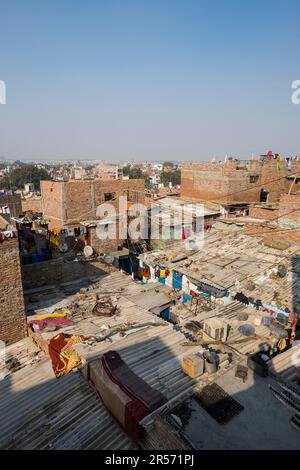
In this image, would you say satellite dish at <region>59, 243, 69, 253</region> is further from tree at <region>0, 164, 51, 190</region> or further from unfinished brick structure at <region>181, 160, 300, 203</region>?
tree at <region>0, 164, 51, 190</region>

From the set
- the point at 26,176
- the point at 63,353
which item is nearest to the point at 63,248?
the point at 63,353

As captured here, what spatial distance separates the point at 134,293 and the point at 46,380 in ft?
20.0

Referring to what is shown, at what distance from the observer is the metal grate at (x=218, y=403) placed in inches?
221

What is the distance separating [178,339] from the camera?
8.68 metres

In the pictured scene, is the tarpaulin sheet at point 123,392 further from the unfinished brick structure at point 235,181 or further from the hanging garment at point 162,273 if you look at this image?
the unfinished brick structure at point 235,181

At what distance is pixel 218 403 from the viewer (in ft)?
19.4

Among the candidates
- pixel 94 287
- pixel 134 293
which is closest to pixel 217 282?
pixel 134 293

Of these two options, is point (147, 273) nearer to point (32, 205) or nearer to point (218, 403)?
point (218, 403)

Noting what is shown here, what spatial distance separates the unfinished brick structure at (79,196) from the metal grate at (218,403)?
1552cm

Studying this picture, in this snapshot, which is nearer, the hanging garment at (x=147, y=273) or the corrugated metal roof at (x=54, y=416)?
the corrugated metal roof at (x=54, y=416)

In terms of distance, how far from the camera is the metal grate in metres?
5.62

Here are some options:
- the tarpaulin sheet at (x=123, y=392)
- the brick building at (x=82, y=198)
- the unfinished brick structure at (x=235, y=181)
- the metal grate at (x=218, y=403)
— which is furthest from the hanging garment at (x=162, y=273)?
the unfinished brick structure at (x=235, y=181)

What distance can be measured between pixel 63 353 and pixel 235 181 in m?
19.9

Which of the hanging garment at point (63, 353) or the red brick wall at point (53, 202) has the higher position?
the red brick wall at point (53, 202)
